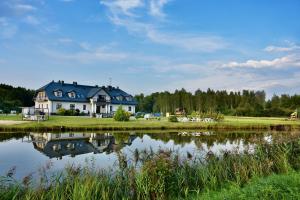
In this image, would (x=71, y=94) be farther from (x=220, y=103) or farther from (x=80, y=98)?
(x=220, y=103)

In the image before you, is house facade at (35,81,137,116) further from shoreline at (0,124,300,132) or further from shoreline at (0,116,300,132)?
shoreline at (0,124,300,132)

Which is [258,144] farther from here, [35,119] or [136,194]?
[35,119]

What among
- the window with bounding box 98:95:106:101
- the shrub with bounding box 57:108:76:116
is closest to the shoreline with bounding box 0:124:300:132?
the shrub with bounding box 57:108:76:116

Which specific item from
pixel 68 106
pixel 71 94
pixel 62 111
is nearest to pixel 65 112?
pixel 62 111

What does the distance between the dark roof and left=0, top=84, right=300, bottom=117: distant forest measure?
9.26 m

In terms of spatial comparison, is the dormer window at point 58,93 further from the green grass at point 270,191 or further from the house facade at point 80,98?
the green grass at point 270,191

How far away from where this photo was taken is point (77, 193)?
6.15 m

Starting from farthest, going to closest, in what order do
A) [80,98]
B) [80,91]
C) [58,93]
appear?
[80,91], [80,98], [58,93]

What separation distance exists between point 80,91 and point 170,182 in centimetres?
4603

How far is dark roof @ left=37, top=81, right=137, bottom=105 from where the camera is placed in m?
47.5

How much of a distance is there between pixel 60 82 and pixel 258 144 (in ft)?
144

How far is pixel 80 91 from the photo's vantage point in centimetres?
5197

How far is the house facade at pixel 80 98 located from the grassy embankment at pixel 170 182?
38.1 m

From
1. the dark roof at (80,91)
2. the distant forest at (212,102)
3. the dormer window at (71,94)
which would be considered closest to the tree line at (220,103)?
the distant forest at (212,102)
